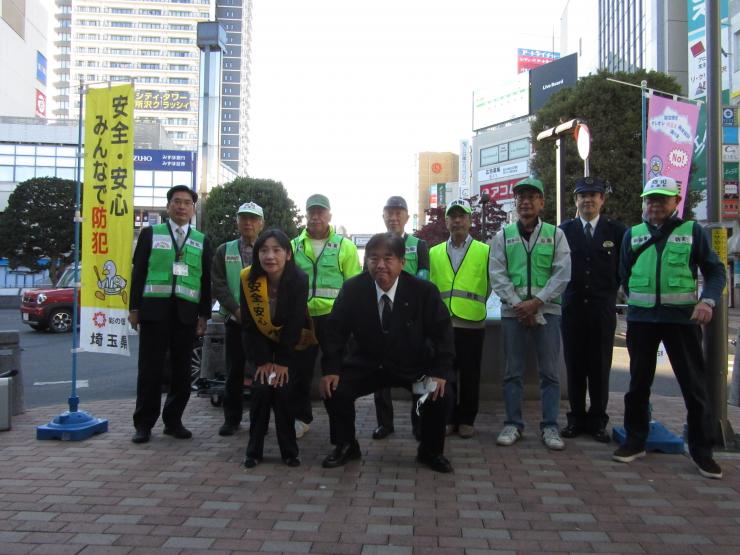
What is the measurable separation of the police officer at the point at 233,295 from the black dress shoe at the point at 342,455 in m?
1.32

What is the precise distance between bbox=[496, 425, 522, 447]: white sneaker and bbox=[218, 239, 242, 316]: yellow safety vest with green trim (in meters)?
2.51

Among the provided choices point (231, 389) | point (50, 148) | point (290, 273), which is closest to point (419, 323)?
point (290, 273)

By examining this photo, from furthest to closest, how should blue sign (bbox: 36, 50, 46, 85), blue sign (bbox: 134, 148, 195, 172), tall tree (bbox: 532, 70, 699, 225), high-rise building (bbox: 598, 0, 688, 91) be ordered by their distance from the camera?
Answer: blue sign (bbox: 36, 50, 46, 85) → blue sign (bbox: 134, 148, 195, 172) → high-rise building (bbox: 598, 0, 688, 91) → tall tree (bbox: 532, 70, 699, 225)

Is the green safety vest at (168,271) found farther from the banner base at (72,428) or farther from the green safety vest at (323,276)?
the banner base at (72,428)

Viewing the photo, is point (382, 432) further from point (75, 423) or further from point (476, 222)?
point (476, 222)

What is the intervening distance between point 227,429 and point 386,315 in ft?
6.25

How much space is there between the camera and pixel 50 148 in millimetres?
56781

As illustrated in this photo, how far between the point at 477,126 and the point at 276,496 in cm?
6664

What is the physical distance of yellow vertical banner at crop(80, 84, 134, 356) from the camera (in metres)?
5.36

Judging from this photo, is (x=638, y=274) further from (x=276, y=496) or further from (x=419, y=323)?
(x=276, y=496)

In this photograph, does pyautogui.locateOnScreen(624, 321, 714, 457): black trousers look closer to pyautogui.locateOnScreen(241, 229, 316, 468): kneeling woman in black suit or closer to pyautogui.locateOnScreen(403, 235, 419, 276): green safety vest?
pyautogui.locateOnScreen(403, 235, 419, 276): green safety vest

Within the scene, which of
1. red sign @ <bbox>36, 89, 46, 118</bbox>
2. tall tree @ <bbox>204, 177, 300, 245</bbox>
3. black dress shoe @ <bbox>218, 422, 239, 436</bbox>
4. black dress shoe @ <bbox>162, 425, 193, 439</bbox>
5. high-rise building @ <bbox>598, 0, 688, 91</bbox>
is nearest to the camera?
black dress shoe @ <bbox>162, 425, 193, 439</bbox>

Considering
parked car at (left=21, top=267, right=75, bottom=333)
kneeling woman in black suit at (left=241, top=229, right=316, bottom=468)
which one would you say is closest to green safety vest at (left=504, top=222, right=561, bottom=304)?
kneeling woman in black suit at (left=241, top=229, right=316, bottom=468)

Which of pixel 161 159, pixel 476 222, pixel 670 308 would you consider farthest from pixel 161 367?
pixel 161 159
